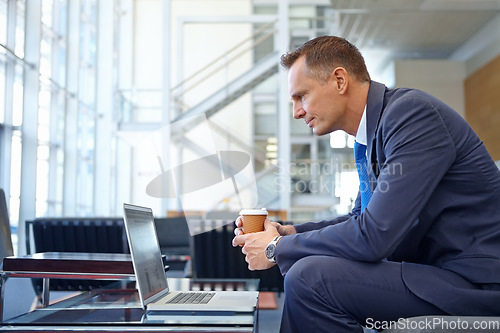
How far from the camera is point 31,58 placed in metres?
6.01

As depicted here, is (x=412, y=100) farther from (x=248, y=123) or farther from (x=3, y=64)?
(x=248, y=123)

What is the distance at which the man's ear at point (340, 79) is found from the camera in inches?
55.4

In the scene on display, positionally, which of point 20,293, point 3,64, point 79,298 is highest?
point 3,64

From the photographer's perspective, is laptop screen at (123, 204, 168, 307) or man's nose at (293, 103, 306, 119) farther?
man's nose at (293, 103, 306, 119)

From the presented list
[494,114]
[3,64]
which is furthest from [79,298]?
[494,114]

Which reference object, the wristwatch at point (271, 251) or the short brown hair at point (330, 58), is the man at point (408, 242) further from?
→ the short brown hair at point (330, 58)

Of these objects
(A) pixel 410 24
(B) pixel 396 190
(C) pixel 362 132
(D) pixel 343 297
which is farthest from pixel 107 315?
(A) pixel 410 24

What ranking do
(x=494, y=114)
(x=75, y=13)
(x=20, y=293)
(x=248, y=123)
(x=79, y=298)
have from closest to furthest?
(x=79, y=298) < (x=20, y=293) < (x=75, y=13) < (x=494, y=114) < (x=248, y=123)

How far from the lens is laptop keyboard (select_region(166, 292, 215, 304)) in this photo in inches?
51.6

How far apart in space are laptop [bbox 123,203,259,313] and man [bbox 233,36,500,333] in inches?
5.7

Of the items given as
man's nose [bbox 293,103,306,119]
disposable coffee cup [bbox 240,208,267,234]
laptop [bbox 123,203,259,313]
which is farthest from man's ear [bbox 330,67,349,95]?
laptop [bbox 123,203,259,313]

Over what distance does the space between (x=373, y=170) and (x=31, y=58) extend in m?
5.70

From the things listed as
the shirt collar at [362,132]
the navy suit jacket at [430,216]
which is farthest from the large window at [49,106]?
the navy suit jacket at [430,216]

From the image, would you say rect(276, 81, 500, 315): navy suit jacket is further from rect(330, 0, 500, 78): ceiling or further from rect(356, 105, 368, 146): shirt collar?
rect(330, 0, 500, 78): ceiling
